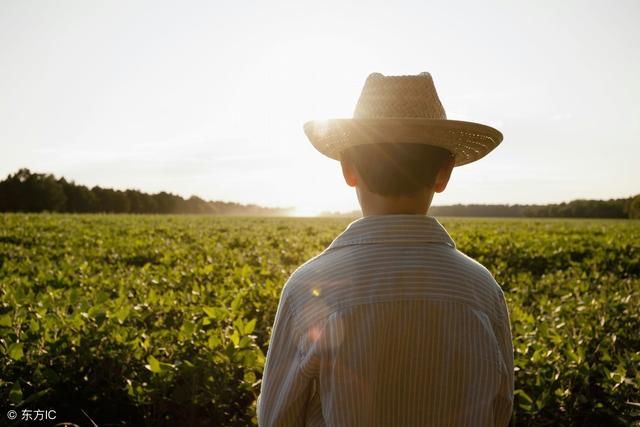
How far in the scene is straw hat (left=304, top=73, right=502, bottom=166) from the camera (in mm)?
1544

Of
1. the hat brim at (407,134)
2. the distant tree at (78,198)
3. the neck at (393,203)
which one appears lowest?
the neck at (393,203)

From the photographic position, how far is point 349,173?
1635 mm

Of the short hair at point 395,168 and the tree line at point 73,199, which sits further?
the tree line at point 73,199

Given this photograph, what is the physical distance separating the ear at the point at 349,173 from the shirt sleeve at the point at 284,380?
1.48ft

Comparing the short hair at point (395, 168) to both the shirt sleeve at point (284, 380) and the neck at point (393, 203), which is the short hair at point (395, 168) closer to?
the neck at point (393, 203)

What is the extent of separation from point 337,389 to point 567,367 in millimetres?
2319

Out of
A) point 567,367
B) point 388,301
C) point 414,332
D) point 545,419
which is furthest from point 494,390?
point 567,367

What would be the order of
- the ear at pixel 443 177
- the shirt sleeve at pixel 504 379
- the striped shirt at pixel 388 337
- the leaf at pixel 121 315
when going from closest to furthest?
the striped shirt at pixel 388 337 → the shirt sleeve at pixel 504 379 → the ear at pixel 443 177 → the leaf at pixel 121 315

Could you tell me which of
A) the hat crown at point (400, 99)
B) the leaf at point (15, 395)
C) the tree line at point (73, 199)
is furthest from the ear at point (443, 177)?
the tree line at point (73, 199)

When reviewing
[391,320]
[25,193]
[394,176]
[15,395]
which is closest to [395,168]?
[394,176]

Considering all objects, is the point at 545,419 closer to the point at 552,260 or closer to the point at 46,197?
the point at 552,260

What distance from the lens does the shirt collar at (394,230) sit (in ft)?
4.79

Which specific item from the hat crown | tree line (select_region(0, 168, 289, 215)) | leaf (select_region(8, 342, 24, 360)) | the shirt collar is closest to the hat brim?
the hat crown

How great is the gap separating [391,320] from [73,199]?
89.0m
